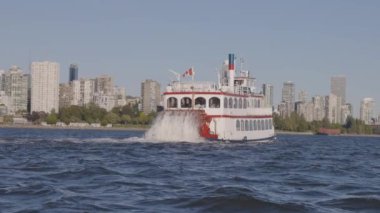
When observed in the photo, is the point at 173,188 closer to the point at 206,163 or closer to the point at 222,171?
the point at 222,171

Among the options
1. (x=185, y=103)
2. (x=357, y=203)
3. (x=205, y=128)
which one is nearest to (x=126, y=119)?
(x=185, y=103)

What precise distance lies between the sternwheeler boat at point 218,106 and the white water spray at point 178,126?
0.12 m

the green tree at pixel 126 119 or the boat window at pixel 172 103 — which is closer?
the boat window at pixel 172 103

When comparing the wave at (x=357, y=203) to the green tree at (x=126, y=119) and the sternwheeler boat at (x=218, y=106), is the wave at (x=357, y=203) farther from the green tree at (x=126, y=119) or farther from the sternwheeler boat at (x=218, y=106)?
the green tree at (x=126, y=119)

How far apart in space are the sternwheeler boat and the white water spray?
0.12m

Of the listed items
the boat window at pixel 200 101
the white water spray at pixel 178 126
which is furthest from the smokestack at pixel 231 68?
the white water spray at pixel 178 126

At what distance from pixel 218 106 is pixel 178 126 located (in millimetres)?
4557

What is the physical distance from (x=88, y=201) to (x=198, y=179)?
729cm

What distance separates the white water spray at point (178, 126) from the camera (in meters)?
57.2

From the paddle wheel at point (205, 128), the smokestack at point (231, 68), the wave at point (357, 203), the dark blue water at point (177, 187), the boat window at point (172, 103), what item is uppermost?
the smokestack at point (231, 68)

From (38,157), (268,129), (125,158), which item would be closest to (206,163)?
(125,158)

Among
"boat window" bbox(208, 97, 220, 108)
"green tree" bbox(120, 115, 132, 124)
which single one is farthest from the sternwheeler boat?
"green tree" bbox(120, 115, 132, 124)

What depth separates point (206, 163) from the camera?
3412 cm

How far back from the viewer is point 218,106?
198ft
